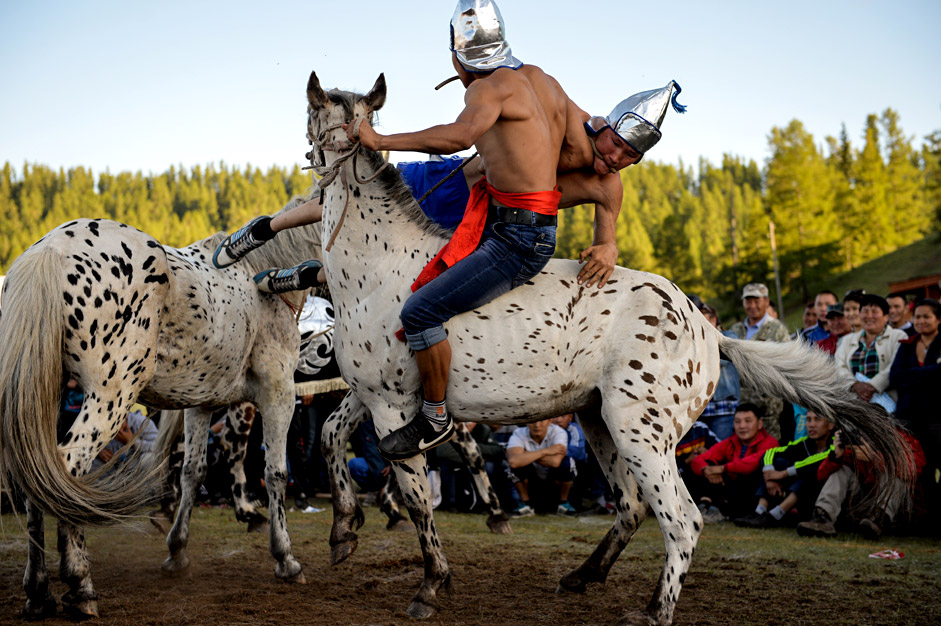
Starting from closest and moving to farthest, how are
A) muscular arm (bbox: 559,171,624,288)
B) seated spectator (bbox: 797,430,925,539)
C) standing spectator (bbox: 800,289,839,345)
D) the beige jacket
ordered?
muscular arm (bbox: 559,171,624,288), seated spectator (bbox: 797,430,925,539), the beige jacket, standing spectator (bbox: 800,289,839,345)

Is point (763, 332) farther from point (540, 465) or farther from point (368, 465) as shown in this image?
point (368, 465)

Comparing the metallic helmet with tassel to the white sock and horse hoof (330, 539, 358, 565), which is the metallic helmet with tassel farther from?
horse hoof (330, 539, 358, 565)

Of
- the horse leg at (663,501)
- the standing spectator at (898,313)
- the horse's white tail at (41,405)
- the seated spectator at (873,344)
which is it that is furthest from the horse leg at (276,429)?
the standing spectator at (898,313)

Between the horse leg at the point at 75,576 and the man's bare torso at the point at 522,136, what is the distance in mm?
2945

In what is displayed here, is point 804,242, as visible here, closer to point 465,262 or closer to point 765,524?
point 765,524

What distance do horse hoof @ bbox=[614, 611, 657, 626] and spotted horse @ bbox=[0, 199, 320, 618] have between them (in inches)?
88.2

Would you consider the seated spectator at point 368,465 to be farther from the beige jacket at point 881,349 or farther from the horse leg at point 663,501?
the horse leg at point 663,501

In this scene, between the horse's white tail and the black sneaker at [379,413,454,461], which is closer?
the horse's white tail

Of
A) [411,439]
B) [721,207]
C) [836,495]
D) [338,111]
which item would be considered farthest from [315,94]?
[721,207]

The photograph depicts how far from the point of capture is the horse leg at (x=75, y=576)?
3.90m

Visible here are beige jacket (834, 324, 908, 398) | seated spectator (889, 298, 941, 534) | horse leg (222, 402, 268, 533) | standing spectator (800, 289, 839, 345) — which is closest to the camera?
horse leg (222, 402, 268, 533)

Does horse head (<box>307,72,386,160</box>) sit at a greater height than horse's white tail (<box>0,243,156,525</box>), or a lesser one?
greater

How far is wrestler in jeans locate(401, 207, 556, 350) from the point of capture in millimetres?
3826

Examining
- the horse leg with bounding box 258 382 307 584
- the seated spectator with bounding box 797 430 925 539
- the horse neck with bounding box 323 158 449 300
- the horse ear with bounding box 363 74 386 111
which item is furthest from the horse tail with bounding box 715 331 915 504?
the horse leg with bounding box 258 382 307 584
